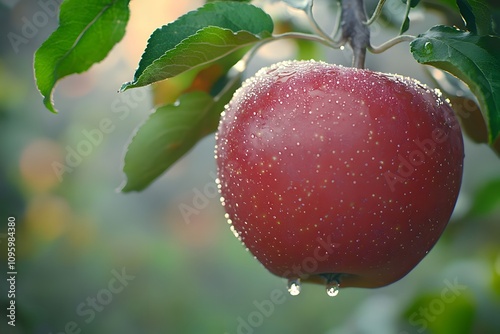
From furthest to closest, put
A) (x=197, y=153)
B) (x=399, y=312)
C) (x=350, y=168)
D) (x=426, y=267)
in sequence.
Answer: (x=197, y=153) → (x=426, y=267) → (x=399, y=312) → (x=350, y=168)

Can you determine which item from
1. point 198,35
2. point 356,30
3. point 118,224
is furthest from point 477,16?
point 118,224

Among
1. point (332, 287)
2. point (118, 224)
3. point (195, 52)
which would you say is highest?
point (195, 52)

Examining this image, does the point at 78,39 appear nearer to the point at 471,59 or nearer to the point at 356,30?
the point at 356,30

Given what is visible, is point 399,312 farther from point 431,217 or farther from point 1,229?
point 1,229

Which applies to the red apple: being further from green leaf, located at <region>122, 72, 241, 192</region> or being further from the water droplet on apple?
green leaf, located at <region>122, 72, 241, 192</region>

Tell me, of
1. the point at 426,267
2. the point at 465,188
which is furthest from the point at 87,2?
the point at 426,267

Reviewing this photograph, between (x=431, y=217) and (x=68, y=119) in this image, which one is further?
(x=68, y=119)

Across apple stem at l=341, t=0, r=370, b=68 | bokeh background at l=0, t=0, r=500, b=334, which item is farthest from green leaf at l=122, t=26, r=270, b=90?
bokeh background at l=0, t=0, r=500, b=334
